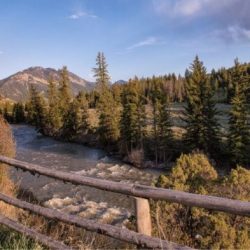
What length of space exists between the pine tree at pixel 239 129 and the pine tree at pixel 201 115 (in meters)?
3.30

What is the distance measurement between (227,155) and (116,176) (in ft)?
51.6

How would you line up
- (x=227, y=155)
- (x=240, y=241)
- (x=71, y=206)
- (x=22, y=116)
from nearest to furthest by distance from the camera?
(x=240, y=241), (x=71, y=206), (x=227, y=155), (x=22, y=116)

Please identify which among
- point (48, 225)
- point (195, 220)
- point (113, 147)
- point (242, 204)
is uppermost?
point (242, 204)

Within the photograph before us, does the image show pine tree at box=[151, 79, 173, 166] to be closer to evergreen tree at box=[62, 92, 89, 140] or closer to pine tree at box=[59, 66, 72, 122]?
evergreen tree at box=[62, 92, 89, 140]

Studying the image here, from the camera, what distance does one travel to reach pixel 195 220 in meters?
17.0

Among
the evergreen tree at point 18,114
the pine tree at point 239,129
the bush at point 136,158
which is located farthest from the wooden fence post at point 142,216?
the evergreen tree at point 18,114

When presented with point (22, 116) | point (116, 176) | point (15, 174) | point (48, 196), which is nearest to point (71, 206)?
point (48, 196)

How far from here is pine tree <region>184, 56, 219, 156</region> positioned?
166 ft

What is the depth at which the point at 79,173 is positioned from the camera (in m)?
41.2

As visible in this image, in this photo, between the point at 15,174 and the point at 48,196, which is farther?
the point at 15,174

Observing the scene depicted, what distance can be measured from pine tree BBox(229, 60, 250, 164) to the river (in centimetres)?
967

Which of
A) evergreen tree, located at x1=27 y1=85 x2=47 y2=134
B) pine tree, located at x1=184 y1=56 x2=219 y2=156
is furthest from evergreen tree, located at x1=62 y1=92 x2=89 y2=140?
pine tree, located at x1=184 y1=56 x2=219 y2=156

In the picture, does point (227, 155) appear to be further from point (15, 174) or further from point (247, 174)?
point (247, 174)

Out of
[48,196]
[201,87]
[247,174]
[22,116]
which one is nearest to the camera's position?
[247,174]
